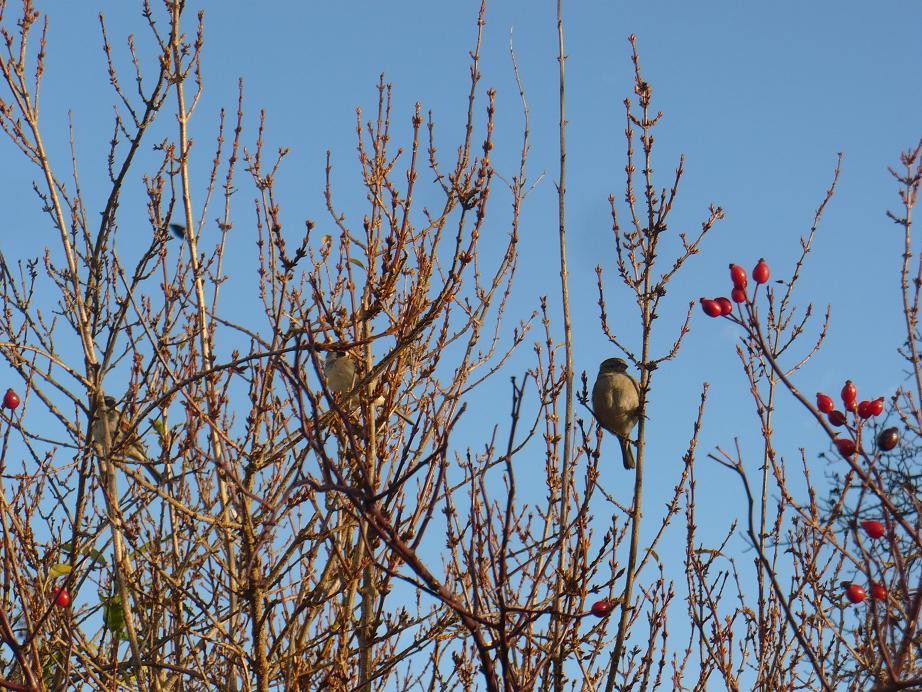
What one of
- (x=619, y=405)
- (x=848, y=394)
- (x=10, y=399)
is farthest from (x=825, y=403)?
(x=619, y=405)

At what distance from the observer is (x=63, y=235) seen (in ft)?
16.1

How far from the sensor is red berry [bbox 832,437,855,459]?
114 inches

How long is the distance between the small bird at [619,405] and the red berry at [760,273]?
406 cm

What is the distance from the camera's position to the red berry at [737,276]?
3.23 m

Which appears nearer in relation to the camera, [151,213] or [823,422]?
[823,422]

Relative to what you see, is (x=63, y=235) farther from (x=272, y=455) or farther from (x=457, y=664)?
(x=457, y=664)

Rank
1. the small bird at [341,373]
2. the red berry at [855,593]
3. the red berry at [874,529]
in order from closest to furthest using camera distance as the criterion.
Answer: the red berry at [855,593]
the red berry at [874,529]
the small bird at [341,373]

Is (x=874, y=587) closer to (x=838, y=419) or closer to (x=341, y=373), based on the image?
(x=838, y=419)

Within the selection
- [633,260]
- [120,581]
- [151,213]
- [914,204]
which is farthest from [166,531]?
[914,204]

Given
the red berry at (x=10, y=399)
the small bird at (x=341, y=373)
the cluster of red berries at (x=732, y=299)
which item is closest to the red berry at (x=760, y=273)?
the cluster of red berries at (x=732, y=299)

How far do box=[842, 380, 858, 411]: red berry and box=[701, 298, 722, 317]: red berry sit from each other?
0.44m

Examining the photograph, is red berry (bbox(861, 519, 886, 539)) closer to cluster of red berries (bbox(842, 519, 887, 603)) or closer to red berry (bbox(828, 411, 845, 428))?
cluster of red berries (bbox(842, 519, 887, 603))

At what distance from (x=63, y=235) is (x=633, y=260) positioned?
2.59m

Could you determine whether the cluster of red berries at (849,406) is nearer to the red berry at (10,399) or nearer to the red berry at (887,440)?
the red berry at (887,440)
